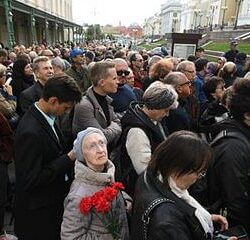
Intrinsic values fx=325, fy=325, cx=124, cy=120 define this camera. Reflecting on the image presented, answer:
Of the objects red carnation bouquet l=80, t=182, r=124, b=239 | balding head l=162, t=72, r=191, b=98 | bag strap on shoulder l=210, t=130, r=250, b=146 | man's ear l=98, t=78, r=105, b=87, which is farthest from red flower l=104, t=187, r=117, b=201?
balding head l=162, t=72, r=191, b=98

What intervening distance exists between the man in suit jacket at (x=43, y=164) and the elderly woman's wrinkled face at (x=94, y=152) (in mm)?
235

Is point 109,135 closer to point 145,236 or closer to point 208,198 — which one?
point 208,198

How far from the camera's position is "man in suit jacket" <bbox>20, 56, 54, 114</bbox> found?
4.12 m

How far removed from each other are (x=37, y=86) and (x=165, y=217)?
3.15 meters

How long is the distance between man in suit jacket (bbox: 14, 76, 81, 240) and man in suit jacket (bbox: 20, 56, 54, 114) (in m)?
1.47

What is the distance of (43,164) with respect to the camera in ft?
8.34

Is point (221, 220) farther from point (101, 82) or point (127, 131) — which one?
point (101, 82)

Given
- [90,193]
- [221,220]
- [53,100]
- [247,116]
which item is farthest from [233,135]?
[53,100]

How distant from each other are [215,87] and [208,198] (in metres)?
2.61

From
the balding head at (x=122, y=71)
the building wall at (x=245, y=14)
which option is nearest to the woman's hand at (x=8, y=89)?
the balding head at (x=122, y=71)

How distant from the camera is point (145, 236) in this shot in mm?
1640

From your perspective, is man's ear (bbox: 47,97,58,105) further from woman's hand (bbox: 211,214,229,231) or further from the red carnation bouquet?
woman's hand (bbox: 211,214,229,231)

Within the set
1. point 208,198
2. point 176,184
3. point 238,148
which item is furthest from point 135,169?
point 176,184

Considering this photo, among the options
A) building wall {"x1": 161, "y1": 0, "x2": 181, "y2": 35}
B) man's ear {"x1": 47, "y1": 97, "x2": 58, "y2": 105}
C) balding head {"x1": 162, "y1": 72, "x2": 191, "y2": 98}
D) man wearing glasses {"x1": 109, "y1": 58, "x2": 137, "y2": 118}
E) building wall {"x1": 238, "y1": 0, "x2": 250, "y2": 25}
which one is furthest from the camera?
building wall {"x1": 161, "y1": 0, "x2": 181, "y2": 35}
